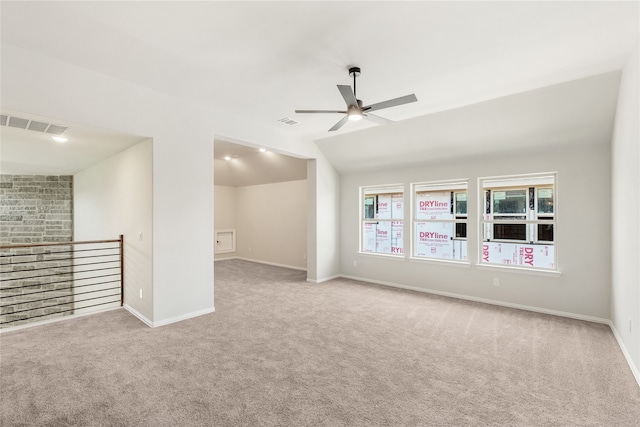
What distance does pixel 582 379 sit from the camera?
248 centimetres

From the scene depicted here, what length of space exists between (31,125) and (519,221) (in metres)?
6.39

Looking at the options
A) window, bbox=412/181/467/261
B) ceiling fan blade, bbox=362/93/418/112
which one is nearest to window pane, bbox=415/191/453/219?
window, bbox=412/181/467/261

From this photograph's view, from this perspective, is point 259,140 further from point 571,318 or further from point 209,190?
point 571,318

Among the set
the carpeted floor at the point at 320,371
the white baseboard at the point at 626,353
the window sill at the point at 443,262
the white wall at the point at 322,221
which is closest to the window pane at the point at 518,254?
the window sill at the point at 443,262

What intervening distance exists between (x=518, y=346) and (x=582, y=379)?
0.64 m

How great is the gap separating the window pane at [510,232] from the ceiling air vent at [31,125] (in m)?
5.91

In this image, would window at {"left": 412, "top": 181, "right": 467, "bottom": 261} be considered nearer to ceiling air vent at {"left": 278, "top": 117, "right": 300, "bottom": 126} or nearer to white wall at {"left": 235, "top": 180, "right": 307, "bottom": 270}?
ceiling air vent at {"left": 278, "top": 117, "right": 300, "bottom": 126}

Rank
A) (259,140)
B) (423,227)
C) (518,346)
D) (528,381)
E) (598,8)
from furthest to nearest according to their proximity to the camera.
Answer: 1. (423,227)
2. (259,140)
3. (518,346)
4. (528,381)
5. (598,8)

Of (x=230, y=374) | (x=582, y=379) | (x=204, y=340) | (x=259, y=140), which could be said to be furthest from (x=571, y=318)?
(x=259, y=140)

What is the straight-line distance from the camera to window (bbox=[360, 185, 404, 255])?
5914 millimetres

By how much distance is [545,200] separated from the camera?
4.32 metres

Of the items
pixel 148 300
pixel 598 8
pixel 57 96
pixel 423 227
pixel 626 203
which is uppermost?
pixel 598 8

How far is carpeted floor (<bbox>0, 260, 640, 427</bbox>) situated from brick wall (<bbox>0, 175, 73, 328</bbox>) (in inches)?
163

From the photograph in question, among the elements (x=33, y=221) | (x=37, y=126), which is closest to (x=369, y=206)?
(x=37, y=126)
